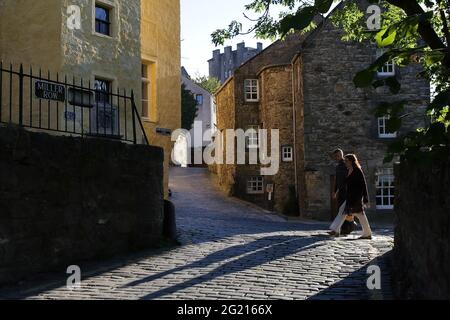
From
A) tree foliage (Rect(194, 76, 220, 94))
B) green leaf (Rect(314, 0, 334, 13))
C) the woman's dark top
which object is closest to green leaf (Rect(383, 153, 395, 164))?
green leaf (Rect(314, 0, 334, 13))

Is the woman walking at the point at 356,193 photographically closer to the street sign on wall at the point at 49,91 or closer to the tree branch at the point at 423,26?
the street sign on wall at the point at 49,91

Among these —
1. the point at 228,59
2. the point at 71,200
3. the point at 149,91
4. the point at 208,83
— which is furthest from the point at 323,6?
the point at 228,59

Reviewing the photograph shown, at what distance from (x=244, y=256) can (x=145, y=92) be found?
11.7 meters

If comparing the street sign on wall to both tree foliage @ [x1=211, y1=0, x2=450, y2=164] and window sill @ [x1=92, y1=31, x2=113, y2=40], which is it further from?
window sill @ [x1=92, y1=31, x2=113, y2=40]

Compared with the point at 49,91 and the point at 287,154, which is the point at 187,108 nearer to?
the point at 287,154

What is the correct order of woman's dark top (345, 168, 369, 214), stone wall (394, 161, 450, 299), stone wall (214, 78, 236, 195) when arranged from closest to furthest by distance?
stone wall (394, 161, 450, 299) < woman's dark top (345, 168, 369, 214) < stone wall (214, 78, 236, 195)

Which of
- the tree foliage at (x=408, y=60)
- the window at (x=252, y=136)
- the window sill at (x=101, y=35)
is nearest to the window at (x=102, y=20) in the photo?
the window sill at (x=101, y=35)

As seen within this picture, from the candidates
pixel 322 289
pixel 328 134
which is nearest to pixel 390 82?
pixel 322 289

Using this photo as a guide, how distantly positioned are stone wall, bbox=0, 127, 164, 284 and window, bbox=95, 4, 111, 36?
23.2 feet

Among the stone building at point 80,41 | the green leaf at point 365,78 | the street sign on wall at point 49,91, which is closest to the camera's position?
the green leaf at point 365,78

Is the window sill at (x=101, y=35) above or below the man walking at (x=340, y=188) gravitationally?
above

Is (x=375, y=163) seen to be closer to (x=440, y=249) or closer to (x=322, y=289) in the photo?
(x=322, y=289)

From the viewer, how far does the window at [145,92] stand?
1902 cm

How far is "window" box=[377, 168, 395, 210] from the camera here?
22156 millimetres
